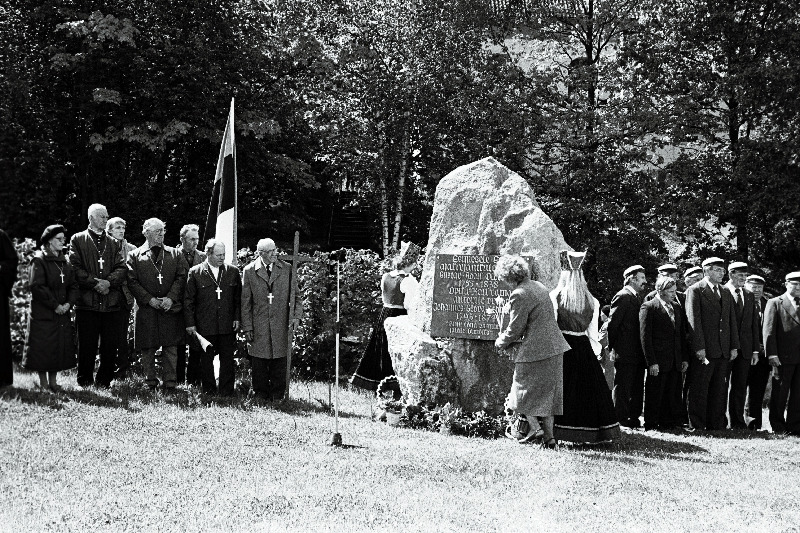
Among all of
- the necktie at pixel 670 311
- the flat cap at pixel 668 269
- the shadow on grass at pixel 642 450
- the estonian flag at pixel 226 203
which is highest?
the estonian flag at pixel 226 203

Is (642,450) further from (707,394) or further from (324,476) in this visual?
(324,476)

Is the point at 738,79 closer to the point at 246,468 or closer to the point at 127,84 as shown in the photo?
the point at 127,84

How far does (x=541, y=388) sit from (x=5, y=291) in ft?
15.9

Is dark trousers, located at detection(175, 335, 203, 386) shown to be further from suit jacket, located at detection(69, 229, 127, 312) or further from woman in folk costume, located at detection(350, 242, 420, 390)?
woman in folk costume, located at detection(350, 242, 420, 390)

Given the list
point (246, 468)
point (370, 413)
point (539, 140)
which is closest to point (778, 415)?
point (370, 413)

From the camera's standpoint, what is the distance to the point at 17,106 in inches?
616

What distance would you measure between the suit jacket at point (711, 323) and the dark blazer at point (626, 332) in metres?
0.79

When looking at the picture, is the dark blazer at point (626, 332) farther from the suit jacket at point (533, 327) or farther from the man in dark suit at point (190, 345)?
the man in dark suit at point (190, 345)

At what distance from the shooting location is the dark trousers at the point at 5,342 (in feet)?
19.9

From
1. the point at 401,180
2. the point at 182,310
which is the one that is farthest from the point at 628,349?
the point at 401,180

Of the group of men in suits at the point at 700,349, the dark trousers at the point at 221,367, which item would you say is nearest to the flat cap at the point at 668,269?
the group of men in suits at the point at 700,349

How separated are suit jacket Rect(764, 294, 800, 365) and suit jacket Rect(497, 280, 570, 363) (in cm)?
429

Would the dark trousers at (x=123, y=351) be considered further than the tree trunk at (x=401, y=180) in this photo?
No

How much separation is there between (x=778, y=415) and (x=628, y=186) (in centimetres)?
1029
